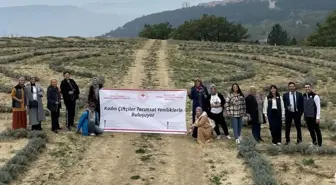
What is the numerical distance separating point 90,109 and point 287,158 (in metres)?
7.16

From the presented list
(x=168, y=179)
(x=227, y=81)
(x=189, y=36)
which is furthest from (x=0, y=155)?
(x=189, y=36)

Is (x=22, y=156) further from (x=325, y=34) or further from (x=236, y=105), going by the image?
(x=325, y=34)

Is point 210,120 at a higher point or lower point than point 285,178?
higher

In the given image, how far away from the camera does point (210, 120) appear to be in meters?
16.8

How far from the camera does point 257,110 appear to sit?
16.4 metres

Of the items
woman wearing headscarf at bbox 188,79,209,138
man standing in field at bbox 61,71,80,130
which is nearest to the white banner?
woman wearing headscarf at bbox 188,79,209,138

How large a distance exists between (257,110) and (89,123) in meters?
6.04

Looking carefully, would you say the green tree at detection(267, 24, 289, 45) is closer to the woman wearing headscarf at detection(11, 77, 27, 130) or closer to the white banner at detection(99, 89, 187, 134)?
the white banner at detection(99, 89, 187, 134)

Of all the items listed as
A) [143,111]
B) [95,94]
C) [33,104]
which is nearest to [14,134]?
[33,104]

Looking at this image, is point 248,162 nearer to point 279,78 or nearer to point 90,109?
point 90,109

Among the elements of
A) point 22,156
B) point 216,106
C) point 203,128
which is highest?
point 216,106

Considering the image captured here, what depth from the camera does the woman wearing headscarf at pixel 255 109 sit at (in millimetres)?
16156

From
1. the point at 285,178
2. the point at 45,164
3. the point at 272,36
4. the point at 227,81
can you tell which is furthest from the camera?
the point at 272,36

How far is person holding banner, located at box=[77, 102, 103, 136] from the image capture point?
17094 millimetres
